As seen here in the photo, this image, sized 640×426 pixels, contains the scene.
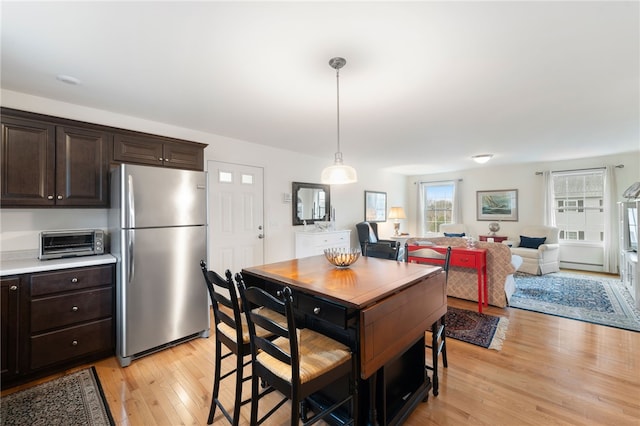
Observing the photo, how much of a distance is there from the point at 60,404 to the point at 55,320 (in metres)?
0.66

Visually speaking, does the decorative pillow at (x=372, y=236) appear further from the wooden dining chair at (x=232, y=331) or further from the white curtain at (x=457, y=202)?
the wooden dining chair at (x=232, y=331)

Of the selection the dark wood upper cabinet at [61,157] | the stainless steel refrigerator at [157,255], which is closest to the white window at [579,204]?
the stainless steel refrigerator at [157,255]

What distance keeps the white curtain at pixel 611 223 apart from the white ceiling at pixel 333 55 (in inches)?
99.1

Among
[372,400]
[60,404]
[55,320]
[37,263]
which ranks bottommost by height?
[60,404]

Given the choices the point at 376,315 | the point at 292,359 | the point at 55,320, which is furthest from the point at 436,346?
the point at 55,320

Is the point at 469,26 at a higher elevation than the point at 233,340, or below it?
higher

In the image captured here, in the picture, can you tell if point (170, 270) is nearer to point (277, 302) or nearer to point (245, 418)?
point (245, 418)

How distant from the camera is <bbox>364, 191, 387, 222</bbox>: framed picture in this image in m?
6.53

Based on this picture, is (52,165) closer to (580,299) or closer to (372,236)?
(372,236)

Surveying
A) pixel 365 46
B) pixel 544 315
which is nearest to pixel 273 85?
pixel 365 46

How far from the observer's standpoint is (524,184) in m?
6.38

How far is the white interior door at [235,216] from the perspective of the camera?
3828mm

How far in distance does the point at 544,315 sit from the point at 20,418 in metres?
4.97

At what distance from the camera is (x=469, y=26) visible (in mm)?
1656
